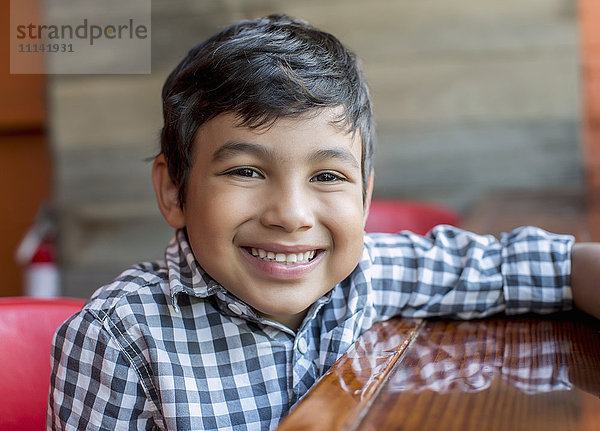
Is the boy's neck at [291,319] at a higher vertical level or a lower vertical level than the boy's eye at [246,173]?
lower

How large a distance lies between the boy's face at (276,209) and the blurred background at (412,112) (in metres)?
1.20

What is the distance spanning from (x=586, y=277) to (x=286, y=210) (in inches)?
15.2

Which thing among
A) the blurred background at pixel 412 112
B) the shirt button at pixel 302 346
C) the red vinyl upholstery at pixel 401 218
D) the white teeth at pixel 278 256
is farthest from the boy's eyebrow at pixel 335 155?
the blurred background at pixel 412 112

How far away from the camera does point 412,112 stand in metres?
2.27

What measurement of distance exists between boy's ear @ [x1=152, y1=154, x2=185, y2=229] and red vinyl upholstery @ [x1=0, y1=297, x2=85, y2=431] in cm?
20

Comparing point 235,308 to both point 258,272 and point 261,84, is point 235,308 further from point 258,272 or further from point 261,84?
point 261,84

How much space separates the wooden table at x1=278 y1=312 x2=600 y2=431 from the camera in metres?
0.48

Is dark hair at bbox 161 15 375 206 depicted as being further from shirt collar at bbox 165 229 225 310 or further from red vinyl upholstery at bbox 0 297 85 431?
red vinyl upholstery at bbox 0 297 85 431

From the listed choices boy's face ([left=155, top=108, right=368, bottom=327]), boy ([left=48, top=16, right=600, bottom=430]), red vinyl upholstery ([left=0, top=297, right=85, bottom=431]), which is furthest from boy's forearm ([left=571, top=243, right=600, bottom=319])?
red vinyl upholstery ([left=0, top=297, right=85, bottom=431])

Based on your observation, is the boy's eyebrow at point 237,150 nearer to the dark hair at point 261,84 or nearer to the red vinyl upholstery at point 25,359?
the dark hair at point 261,84

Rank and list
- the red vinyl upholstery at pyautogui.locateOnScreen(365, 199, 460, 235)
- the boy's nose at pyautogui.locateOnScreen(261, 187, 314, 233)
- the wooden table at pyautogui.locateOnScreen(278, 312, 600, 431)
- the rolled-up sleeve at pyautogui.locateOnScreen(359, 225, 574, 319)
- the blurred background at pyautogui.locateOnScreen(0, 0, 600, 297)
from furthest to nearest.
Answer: the blurred background at pyautogui.locateOnScreen(0, 0, 600, 297) → the red vinyl upholstery at pyautogui.locateOnScreen(365, 199, 460, 235) → the rolled-up sleeve at pyautogui.locateOnScreen(359, 225, 574, 319) → the boy's nose at pyautogui.locateOnScreen(261, 187, 314, 233) → the wooden table at pyautogui.locateOnScreen(278, 312, 600, 431)

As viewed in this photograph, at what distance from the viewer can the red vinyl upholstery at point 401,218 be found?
172 centimetres

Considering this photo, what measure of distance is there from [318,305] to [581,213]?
3.18 feet

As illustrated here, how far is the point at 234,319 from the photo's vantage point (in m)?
0.85
